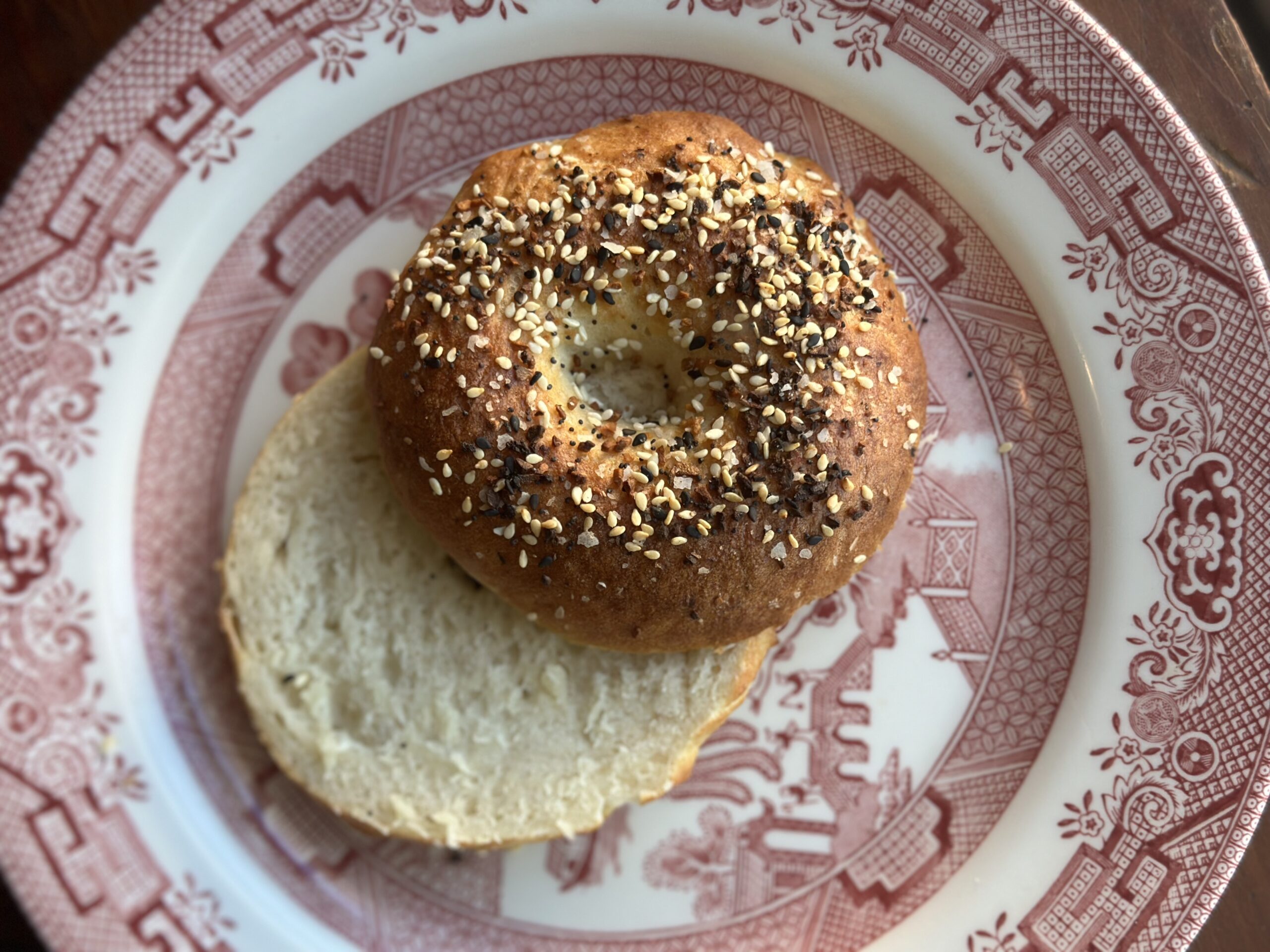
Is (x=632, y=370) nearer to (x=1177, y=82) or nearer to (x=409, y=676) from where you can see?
(x=409, y=676)

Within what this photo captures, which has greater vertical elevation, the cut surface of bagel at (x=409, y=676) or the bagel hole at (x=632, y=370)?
the bagel hole at (x=632, y=370)

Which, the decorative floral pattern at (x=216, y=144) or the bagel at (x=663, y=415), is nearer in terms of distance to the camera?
the bagel at (x=663, y=415)

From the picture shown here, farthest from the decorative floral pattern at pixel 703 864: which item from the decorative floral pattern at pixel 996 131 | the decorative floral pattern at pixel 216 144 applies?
the decorative floral pattern at pixel 216 144

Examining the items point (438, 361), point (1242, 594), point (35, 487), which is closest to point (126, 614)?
point (35, 487)

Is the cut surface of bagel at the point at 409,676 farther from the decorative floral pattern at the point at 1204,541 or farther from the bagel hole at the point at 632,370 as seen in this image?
the decorative floral pattern at the point at 1204,541

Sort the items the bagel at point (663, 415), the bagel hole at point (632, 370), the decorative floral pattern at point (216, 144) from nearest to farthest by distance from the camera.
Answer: the bagel at point (663, 415) < the bagel hole at point (632, 370) < the decorative floral pattern at point (216, 144)
